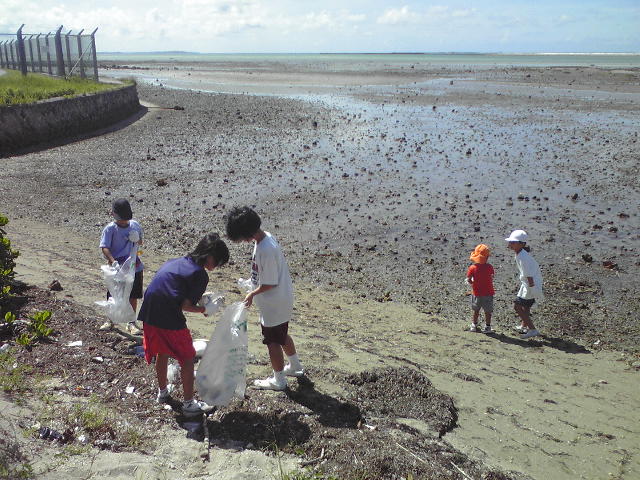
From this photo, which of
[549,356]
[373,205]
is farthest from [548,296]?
[373,205]

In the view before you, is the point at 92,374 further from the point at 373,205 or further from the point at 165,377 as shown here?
the point at 373,205

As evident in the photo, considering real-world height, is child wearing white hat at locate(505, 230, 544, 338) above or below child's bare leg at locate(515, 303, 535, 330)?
above

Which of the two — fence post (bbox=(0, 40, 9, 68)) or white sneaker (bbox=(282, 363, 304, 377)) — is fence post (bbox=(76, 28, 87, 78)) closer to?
fence post (bbox=(0, 40, 9, 68))

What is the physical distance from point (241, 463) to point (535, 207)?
10.4 m

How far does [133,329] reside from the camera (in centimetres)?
609

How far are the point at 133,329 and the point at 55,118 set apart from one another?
14948 millimetres

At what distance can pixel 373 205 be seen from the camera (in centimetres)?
1257

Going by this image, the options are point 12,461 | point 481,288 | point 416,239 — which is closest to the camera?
point 12,461

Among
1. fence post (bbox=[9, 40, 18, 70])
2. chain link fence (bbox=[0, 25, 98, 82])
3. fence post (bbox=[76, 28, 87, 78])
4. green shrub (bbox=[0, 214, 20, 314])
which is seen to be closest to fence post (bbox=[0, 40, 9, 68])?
fence post (bbox=[9, 40, 18, 70])

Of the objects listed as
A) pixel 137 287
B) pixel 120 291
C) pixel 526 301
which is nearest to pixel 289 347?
pixel 120 291

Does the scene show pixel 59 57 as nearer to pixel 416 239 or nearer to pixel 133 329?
pixel 416 239

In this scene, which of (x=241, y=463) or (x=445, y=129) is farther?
(x=445, y=129)

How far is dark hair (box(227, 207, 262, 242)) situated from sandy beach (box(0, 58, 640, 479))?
1.57 meters

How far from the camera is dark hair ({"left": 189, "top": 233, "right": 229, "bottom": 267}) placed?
4297 mm
